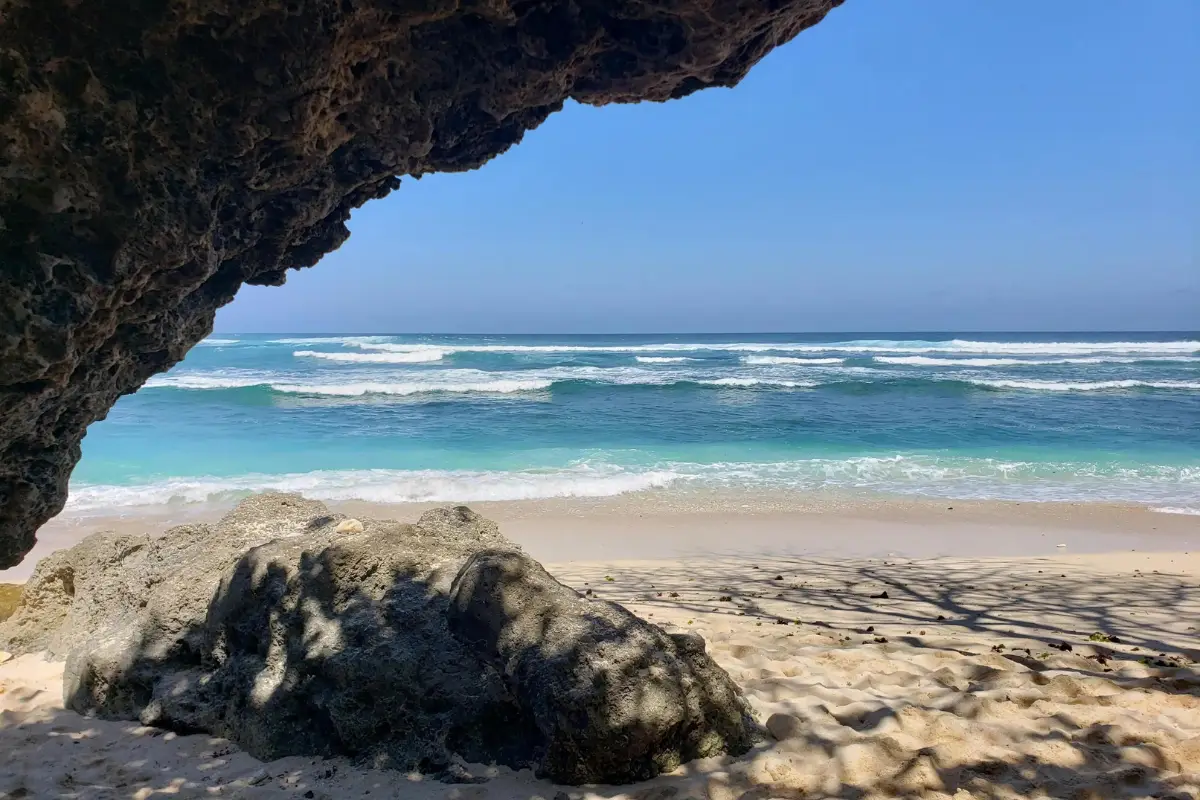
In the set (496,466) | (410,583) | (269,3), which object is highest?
(269,3)

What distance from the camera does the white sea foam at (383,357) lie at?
125 ft

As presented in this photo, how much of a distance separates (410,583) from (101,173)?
2089mm

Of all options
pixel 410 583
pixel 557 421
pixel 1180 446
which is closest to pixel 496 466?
pixel 557 421

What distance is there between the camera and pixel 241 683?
10.3ft

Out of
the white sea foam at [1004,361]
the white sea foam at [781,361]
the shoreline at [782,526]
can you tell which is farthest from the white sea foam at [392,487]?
the white sea foam at [1004,361]

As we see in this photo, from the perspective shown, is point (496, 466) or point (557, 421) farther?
Answer: point (557, 421)

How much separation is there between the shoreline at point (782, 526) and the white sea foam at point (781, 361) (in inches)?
1030

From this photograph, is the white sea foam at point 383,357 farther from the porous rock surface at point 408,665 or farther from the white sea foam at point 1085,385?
the porous rock surface at point 408,665

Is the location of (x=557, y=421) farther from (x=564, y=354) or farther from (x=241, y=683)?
(x=564, y=354)

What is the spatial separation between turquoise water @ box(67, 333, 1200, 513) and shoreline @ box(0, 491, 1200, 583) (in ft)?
2.34

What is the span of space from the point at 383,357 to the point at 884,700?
39424 mm

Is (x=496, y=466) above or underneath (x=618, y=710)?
underneath

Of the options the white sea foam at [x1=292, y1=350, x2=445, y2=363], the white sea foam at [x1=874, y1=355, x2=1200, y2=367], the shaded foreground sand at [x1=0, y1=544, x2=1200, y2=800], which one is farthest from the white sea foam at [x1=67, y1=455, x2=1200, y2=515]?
the white sea foam at [x1=292, y1=350, x2=445, y2=363]

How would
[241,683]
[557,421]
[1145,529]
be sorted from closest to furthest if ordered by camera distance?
1. [241,683]
2. [1145,529]
3. [557,421]
